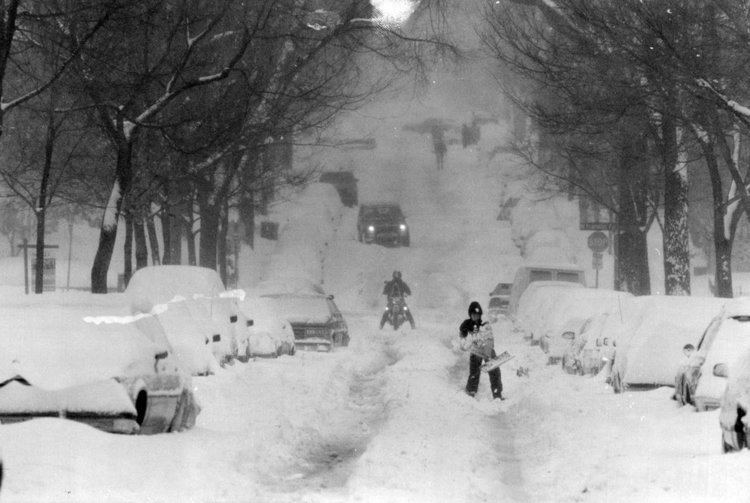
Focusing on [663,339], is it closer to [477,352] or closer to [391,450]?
[477,352]

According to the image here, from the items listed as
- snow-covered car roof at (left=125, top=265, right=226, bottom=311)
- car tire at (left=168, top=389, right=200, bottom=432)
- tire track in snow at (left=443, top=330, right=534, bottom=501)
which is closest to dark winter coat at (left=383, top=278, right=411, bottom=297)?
tire track in snow at (left=443, top=330, right=534, bottom=501)

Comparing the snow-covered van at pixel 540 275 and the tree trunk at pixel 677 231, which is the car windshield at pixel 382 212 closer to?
the snow-covered van at pixel 540 275

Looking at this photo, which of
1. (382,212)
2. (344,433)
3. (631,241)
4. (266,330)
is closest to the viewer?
(344,433)

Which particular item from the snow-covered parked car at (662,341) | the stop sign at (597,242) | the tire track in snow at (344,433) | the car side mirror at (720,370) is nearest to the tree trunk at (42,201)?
the tire track in snow at (344,433)

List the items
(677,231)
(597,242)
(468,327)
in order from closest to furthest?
(468,327), (677,231), (597,242)

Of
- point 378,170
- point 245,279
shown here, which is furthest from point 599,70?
point 378,170

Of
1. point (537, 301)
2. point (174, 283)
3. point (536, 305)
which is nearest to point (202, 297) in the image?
point (174, 283)

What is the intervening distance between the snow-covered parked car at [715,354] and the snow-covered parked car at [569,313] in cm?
897

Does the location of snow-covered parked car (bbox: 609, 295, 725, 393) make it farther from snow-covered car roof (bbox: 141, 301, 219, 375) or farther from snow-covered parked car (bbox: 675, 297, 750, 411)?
snow-covered car roof (bbox: 141, 301, 219, 375)

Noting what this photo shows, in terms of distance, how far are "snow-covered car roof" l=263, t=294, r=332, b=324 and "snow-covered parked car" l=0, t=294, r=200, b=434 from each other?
1460cm

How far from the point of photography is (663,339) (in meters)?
15.1

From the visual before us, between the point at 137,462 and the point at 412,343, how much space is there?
1971 cm

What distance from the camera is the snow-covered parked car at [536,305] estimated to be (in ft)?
95.3

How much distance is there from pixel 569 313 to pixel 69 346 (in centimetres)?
1679
